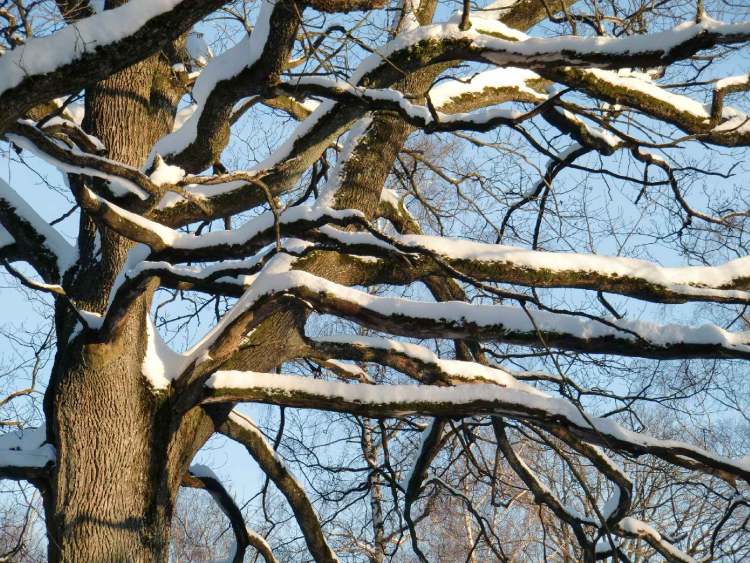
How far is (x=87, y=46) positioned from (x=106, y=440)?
2.32m

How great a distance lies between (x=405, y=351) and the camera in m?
4.14

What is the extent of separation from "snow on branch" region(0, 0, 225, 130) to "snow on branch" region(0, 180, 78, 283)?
1.90 metres

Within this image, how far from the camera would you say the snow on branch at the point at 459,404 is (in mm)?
3898

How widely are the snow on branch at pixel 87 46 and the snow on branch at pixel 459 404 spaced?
1963 mm

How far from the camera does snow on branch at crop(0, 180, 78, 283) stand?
436 cm

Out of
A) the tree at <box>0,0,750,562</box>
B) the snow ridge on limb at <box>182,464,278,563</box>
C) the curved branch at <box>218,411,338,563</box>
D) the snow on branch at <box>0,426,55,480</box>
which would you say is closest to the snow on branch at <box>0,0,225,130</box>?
the tree at <box>0,0,750,562</box>

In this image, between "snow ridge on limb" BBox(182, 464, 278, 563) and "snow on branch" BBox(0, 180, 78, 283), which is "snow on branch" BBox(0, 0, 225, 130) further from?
"snow ridge on limb" BBox(182, 464, 278, 563)

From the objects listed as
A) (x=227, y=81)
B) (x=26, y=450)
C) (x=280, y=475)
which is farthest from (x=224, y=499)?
(x=227, y=81)

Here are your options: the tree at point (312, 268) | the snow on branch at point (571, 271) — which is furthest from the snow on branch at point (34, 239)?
the snow on branch at point (571, 271)

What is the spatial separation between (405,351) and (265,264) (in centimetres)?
92

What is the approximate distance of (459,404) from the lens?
394cm

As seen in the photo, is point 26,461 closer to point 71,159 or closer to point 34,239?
point 34,239

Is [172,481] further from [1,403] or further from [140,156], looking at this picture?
[140,156]

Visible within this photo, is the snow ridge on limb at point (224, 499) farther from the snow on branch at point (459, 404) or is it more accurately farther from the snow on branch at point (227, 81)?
the snow on branch at point (227, 81)
